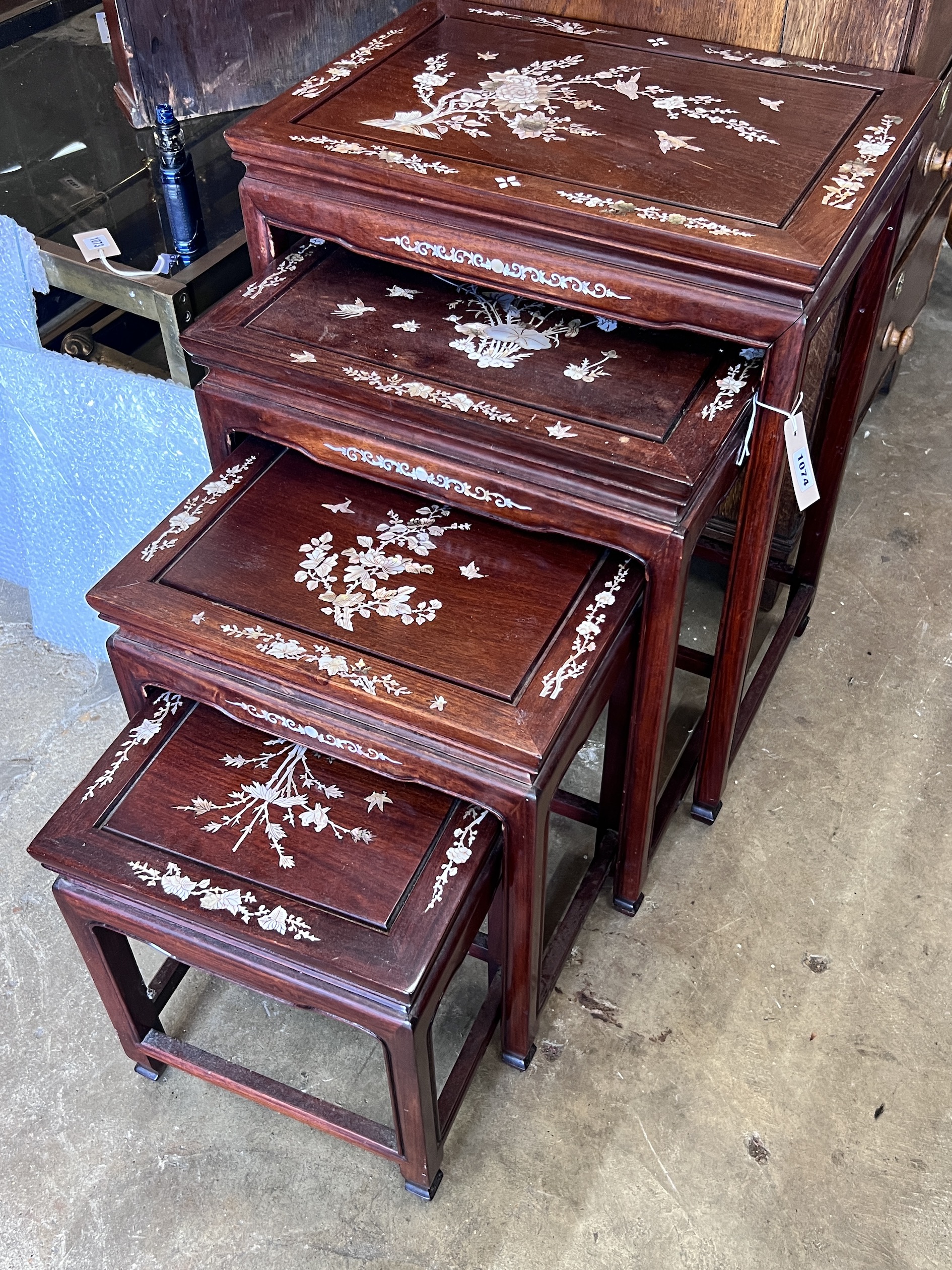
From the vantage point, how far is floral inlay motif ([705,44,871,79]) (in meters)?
1.61

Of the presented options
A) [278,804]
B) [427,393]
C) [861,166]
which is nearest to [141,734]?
[278,804]

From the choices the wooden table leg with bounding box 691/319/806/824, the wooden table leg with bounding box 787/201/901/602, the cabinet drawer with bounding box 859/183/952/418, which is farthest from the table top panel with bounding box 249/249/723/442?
the cabinet drawer with bounding box 859/183/952/418

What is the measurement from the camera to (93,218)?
195cm

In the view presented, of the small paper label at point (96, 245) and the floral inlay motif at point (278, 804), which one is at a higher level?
the small paper label at point (96, 245)

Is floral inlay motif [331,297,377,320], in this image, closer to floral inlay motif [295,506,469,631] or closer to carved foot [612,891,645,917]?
floral inlay motif [295,506,469,631]

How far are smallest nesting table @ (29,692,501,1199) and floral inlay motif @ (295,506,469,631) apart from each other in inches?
7.4

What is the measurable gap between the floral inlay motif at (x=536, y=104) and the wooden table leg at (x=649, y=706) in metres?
0.55

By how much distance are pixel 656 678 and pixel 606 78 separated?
2.76 ft

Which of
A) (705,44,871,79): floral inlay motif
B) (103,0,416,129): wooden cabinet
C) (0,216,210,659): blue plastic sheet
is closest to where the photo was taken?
(705,44,871,79): floral inlay motif

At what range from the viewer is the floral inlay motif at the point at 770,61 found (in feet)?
5.29

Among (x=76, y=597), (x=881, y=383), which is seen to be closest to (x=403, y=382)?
(x=76, y=597)

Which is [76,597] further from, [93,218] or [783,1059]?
[783,1059]

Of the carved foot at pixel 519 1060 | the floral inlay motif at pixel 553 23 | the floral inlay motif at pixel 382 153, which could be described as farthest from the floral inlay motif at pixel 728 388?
the carved foot at pixel 519 1060

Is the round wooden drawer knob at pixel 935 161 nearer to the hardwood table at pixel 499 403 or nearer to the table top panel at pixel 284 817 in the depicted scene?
the hardwood table at pixel 499 403
